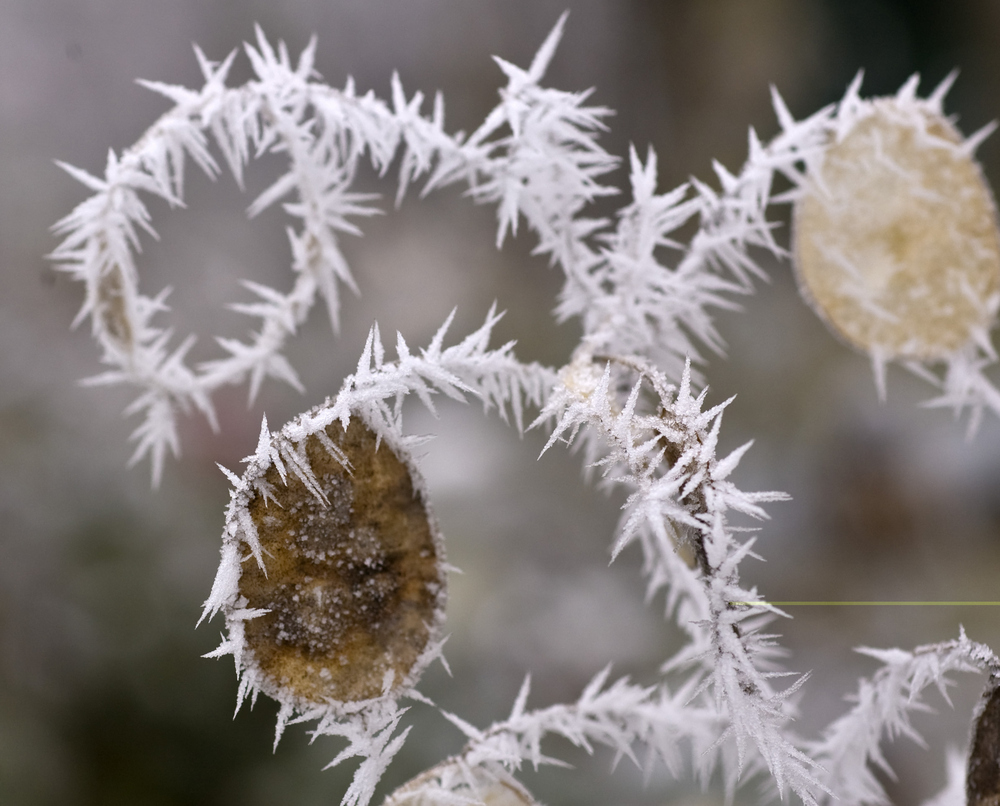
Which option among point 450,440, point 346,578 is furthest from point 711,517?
point 450,440

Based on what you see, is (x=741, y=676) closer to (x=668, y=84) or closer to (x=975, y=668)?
(x=975, y=668)

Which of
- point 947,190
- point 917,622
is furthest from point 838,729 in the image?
point 917,622

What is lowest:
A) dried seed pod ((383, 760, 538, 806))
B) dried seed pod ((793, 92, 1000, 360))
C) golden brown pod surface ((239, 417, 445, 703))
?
dried seed pod ((383, 760, 538, 806))

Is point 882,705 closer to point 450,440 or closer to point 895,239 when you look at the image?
point 895,239

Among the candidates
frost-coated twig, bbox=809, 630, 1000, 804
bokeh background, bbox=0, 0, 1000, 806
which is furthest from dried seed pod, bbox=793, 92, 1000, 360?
bokeh background, bbox=0, 0, 1000, 806

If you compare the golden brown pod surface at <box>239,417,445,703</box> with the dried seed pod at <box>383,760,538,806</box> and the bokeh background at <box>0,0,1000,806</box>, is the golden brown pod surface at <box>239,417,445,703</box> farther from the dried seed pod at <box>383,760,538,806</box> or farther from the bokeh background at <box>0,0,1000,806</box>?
the bokeh background at <box>0,0,1000,806</box>

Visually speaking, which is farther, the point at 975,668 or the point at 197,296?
the point at 197,296
